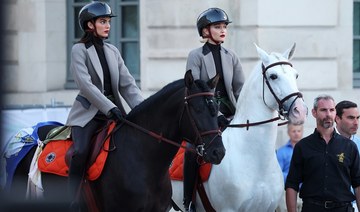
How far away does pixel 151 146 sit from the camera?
6652 millimetres

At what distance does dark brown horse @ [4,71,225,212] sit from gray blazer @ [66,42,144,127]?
0.30 m

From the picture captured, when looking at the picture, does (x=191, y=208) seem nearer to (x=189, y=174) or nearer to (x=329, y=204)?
(x=189, y=174)

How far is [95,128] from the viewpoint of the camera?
23.0ft

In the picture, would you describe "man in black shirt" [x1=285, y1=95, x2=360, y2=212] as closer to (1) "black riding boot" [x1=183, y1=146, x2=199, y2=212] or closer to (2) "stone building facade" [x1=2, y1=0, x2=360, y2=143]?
(1) "black riding boot" [x1=183, y1=146, x2=199, y2=212]

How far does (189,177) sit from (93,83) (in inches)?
48.7

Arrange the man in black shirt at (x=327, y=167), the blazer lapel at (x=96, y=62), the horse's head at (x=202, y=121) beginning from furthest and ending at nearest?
the man in black shirt at (x=327, y=167)
the blazer lapel at (x=96, y=62)
the horse's head at (x=202, y=121)

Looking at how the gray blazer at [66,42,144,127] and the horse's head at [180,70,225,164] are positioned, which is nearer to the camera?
the horse's head at [180,70,225,164]

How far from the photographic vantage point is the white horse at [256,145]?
24.2 feet

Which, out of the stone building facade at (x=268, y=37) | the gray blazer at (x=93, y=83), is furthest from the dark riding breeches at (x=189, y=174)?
A: the stone building facade at (x=268, y=37)

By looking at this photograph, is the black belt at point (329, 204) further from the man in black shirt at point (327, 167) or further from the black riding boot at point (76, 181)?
the black riding boot at point (76, 181)

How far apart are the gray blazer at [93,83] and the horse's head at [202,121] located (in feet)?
2.24

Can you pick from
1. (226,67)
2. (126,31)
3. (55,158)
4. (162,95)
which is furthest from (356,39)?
(162,95)

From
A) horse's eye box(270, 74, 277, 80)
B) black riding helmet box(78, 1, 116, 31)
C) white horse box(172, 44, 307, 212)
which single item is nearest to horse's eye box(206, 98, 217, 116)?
white horse box(172, 44, 307, 212)

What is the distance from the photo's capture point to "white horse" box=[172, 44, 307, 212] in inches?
290
